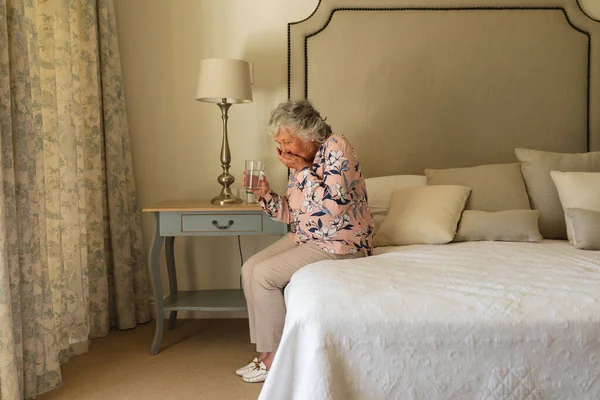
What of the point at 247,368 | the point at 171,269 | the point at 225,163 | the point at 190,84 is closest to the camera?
the point at 247,368

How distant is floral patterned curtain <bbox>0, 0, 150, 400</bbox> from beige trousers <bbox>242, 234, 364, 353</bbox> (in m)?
0.87

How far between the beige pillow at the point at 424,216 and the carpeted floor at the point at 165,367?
37.8 inches

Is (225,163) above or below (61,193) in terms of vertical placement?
above

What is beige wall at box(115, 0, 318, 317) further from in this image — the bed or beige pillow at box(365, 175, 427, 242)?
beige pillow at box(365, 175, 427, 242)

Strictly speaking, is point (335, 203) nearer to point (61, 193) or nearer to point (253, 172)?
point (253, 172)

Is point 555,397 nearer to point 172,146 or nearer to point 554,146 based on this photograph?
point 554,146

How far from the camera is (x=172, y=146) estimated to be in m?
3.27

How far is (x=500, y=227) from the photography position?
250 cm

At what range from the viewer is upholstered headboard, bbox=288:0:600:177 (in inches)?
124

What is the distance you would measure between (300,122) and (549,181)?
4.45 feet

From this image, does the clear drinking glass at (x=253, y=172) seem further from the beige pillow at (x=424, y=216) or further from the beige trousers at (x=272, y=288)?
the beige pillow at (x=424, y=216)

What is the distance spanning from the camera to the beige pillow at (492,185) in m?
2.66

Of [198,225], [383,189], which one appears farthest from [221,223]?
[383,189]

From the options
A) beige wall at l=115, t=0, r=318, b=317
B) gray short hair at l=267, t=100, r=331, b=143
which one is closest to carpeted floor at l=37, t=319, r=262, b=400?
beige wall at l=115, t=0, r=318, b=317
